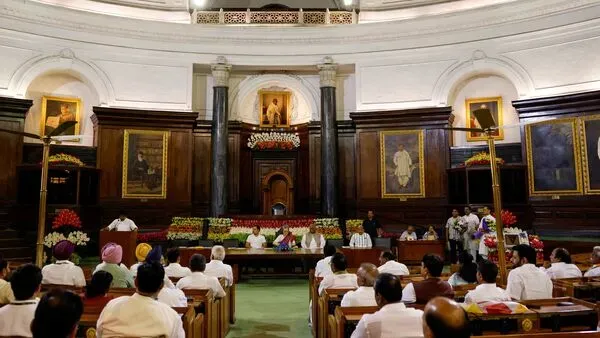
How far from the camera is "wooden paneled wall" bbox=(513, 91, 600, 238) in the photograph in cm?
1335

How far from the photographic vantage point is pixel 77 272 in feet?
19.4

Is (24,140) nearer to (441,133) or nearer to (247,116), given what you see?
(247,116)

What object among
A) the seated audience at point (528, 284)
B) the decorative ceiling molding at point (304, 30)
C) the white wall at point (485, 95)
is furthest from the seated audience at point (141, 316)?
the white wall at point (485, 95)

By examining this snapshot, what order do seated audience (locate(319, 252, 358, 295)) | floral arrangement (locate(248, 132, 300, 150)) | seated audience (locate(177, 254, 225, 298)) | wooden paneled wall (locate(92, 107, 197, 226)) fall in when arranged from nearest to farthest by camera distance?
seated audience (locate(319, 252, 358, 295)) → seated audience (locate(177, 254, 225, 298)) → wooden paneled wall (locate(92, 107, 197, 226)) → floral arrangement (locate(248, 132, 300, 150))

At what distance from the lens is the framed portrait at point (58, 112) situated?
51.6ft

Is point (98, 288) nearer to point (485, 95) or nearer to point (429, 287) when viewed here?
point (429, 287)

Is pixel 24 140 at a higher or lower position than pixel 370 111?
lower

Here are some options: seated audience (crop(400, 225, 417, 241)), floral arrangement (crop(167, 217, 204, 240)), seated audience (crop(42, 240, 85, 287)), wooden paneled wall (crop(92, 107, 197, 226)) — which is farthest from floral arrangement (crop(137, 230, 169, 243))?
seated audience (crop(42, 240, 85, 287))

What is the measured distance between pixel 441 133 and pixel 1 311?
47.8 feet

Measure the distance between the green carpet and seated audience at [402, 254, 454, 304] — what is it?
249cm

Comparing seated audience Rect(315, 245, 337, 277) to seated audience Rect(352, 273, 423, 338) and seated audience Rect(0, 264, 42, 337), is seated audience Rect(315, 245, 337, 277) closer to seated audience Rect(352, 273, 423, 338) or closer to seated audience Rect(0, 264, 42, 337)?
seated audience Rect(352, 273, 423, 338)

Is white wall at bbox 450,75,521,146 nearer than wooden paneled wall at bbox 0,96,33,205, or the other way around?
wooden paneled wall at bbox 0,96,33,205

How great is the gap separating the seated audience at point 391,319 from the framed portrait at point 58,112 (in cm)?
1501

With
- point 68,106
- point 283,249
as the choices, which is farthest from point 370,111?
point 68,106
